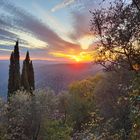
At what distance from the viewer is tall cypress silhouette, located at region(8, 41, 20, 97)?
5766 centimetres

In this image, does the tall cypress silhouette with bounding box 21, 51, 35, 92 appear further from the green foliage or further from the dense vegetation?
the green foliage

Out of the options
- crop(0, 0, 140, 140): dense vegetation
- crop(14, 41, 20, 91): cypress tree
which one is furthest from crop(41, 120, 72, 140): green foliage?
crop(14, 41, 20, 91): cypress tree

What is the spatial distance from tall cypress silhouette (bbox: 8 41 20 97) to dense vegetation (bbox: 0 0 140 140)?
67.2 inches

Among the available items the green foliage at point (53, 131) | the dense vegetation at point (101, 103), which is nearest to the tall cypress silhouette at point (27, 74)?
the dense vegetation at point (101, 103)

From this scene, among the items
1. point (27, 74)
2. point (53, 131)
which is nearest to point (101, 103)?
point (53, 131)

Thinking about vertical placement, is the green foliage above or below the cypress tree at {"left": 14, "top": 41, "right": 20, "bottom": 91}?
below

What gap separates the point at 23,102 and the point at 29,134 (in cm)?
413

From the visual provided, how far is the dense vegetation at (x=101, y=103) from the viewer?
1336 centimetres

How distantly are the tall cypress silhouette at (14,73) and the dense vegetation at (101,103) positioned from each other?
1.71 m

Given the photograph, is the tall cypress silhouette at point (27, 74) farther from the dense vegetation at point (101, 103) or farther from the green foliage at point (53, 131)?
the green foliage at point (53, 131)

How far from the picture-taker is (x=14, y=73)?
59.9 metres

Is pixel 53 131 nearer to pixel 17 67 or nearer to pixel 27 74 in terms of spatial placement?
pixel 17 67

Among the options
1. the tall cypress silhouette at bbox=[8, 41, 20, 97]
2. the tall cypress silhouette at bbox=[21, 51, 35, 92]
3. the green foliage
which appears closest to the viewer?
the green foliage

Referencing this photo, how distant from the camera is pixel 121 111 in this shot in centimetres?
4031
